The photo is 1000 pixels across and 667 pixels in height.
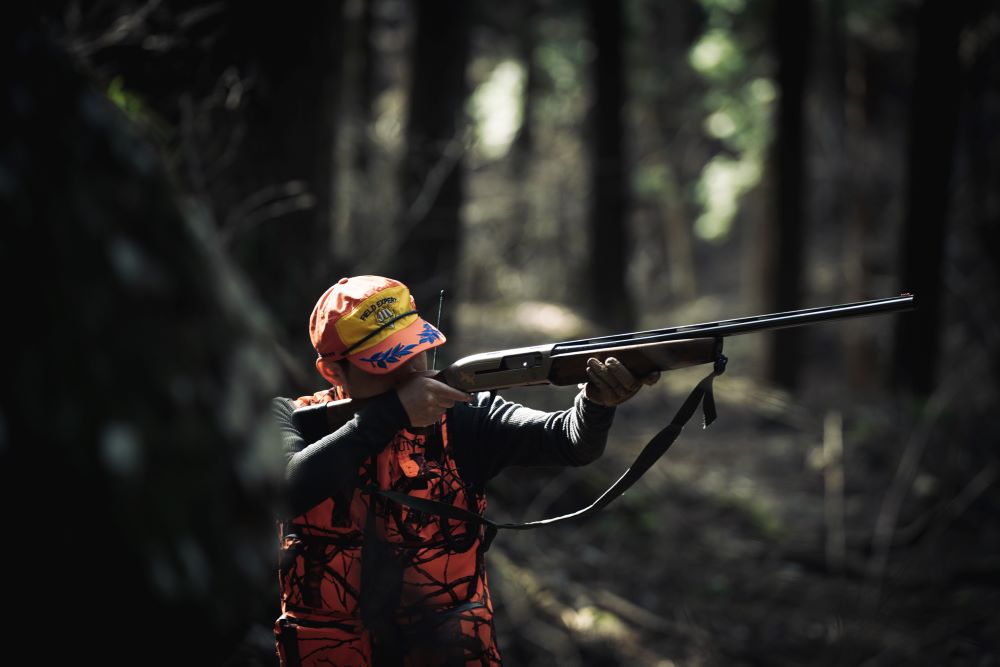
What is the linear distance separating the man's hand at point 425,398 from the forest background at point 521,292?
0.42 m

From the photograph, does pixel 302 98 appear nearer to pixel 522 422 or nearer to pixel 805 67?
pixel 522 422

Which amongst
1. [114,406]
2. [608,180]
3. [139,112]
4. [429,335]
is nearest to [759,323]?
[429,335]

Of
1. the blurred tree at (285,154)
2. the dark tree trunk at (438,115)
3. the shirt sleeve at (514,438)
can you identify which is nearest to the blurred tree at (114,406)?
the shirt sleeve at (514,438)

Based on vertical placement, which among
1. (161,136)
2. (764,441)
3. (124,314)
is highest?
(161,136)

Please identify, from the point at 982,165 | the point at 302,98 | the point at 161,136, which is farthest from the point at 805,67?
the point at 161,136

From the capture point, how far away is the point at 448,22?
10.3 meters

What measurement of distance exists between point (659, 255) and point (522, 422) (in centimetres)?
2843

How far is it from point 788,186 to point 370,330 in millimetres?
11968

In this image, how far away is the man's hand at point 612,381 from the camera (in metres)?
3.04

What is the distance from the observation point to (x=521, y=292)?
22.2 meters

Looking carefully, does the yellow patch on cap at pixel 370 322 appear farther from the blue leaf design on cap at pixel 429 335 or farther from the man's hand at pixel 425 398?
the man's hand at pixel 425 398

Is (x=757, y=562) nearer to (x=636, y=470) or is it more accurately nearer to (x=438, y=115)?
(x=636, y=470)

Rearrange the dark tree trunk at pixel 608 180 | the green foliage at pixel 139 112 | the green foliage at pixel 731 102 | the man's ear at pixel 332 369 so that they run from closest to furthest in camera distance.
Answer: the man's ear at pixel 332 369 < the green foliage at pixel 139 112 < the dark tree trunk at pixel 608 180 < the green foliage at pixel 731 102

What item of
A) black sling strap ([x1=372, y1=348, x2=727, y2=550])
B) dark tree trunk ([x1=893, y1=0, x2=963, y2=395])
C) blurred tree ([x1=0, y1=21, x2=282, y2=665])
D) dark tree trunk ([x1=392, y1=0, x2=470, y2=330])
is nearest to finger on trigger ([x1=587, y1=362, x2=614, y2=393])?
black sling strap ([x1=372, y1=348, x2=727, y2=550])
